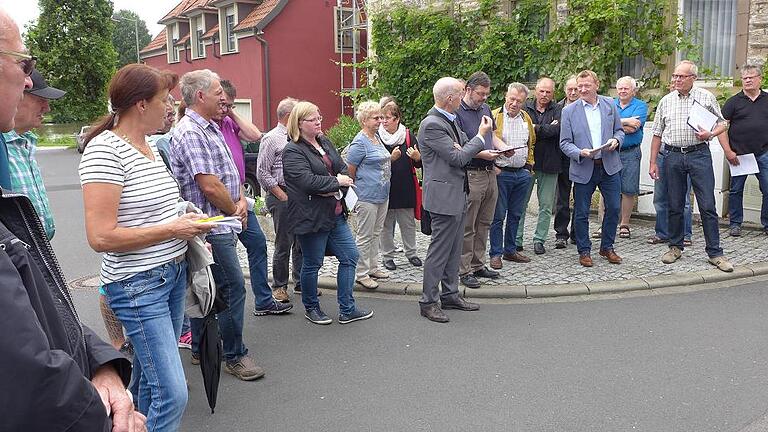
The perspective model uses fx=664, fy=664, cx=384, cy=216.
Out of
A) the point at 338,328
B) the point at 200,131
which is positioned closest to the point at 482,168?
the point at 338,328

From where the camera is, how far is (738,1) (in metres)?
9.52

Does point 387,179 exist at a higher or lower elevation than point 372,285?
higher

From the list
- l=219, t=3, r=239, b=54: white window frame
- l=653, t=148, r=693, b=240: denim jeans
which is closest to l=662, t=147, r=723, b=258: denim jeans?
l=653, t=148, r=693, b=240: denim jeans

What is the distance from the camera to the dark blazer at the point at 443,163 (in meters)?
5.59

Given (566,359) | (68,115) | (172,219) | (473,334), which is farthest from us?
(68,115)

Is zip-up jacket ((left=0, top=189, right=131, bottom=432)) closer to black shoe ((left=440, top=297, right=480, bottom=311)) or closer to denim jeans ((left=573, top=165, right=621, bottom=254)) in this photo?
black shoe ((left=440, top=297, right=480, bottom=311))

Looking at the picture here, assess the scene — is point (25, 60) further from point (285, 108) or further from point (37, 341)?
point (285, 108)

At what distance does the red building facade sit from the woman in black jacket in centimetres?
1618

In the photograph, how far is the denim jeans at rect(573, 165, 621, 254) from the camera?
7.37m

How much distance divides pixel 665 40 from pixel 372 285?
652 centimetres

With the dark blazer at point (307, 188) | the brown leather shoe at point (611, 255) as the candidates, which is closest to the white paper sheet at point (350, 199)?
the dark blazer at point (307, 188)

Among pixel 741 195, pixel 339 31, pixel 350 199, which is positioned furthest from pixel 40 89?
pixel 339 31

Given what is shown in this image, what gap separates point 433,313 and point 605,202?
2.81 m

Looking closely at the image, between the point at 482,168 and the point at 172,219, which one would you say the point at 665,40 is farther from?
the point at 172,219
